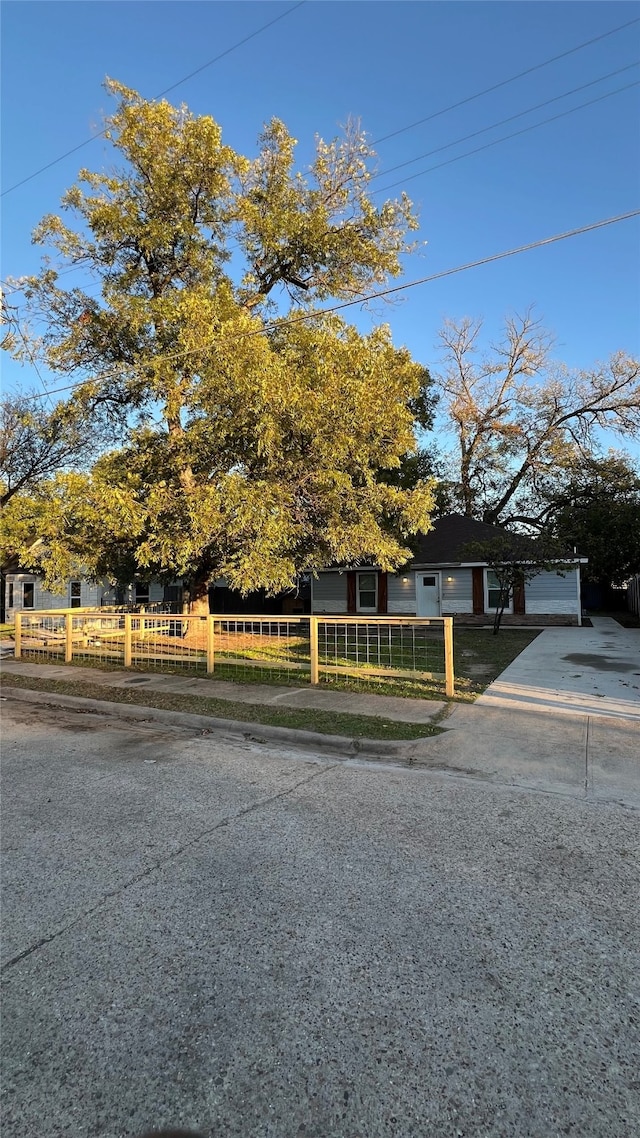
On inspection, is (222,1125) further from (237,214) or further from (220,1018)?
(237,214)

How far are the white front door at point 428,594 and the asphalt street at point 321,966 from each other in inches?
759

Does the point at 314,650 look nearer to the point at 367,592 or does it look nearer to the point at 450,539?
the point at 367,592

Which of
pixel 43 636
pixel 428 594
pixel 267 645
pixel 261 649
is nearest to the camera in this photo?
pixel 267 645

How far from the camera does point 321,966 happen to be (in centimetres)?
254

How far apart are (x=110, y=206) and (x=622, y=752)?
15607mm

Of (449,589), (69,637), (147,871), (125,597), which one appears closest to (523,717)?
(147,871)

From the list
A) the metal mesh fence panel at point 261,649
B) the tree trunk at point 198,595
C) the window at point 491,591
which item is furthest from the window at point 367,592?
the metal mesh fence panel at point 261,649

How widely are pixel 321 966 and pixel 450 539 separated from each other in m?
23.1

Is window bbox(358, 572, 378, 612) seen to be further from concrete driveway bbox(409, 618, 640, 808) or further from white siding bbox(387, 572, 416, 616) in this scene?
concrete driveway bbox(409, 618, 640, 808)

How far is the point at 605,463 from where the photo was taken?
32.9m

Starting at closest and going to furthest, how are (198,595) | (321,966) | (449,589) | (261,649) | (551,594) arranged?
1. (321,966)
2. (261,649)
3. (198,595)
4. (551,594)
5. (449,589)

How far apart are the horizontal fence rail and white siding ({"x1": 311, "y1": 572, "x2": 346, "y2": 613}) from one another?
1277cm

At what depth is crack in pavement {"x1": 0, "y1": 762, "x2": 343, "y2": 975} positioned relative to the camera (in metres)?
2.71

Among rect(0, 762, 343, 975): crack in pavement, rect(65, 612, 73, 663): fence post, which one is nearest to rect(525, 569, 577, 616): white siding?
rect(65, 612, 73, 663): fence post
